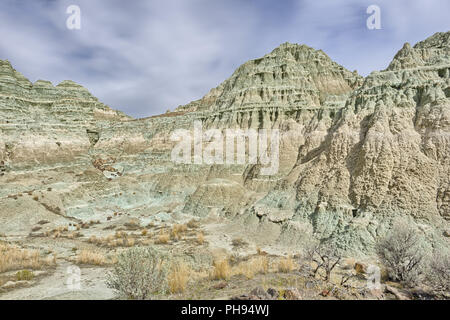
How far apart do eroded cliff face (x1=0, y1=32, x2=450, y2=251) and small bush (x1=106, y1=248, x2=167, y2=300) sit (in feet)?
38.0

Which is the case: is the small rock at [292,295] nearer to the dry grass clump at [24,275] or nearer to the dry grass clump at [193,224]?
the dry grass clump at [24,275]

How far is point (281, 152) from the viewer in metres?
28.7

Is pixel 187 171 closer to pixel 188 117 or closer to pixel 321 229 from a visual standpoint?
pixel 188 117

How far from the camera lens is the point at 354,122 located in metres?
20.1

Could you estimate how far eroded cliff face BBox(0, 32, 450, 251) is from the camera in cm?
1549

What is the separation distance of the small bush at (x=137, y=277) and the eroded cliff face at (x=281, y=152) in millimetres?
11572

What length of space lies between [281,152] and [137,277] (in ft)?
78.9

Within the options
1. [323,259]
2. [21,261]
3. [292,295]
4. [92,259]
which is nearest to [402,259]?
[323,259]

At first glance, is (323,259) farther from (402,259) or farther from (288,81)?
(288,81)

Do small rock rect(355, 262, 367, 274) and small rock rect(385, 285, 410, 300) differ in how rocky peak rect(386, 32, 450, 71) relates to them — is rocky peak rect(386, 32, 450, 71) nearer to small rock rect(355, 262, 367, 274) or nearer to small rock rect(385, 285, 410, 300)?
small rock rect(355, 262, 367, 274)

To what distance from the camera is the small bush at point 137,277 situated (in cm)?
693

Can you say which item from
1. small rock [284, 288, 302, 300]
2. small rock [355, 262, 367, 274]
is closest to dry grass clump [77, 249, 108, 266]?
small rock [284, 288, 302, 300]

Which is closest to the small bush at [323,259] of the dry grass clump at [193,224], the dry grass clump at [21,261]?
the dry grass clump at [193,224]
